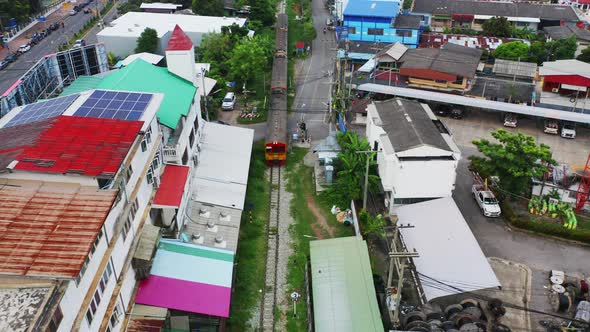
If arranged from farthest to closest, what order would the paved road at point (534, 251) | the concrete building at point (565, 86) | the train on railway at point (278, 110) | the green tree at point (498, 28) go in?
1. the green tree at point (498, 28)
2. the concrete building at point (565, 86)
3. the train on railway at point (278, 110)
4. the paved road at point (534, 251)

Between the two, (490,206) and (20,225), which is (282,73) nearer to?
(490,206)

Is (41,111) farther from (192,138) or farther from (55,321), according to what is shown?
(55,321)

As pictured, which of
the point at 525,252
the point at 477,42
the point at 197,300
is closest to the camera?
the point at 197,300

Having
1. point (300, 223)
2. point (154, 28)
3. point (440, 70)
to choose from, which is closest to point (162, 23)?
point (154, 28)

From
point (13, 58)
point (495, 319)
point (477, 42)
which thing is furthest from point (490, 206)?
point (13, 58)

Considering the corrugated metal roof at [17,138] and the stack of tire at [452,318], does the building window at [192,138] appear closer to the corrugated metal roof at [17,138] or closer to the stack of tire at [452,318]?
the corrugated metal roof at [17,138]

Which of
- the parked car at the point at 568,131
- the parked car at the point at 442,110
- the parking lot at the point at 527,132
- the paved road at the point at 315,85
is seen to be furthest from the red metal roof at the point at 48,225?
the parked car at the point at 568,131
